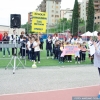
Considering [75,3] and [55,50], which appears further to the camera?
[75,3]

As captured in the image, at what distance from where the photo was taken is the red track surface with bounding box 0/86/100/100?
7633 millimetres

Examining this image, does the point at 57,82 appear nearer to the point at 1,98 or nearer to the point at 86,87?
the point at 86,87

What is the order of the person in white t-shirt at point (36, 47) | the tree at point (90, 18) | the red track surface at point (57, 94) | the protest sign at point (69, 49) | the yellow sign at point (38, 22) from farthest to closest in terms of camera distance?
the tree at point (90, 18) → the protest sign at point (69, 49) → the person in white t-shirt at point (36, 47) → the yellow sign at point (38, 22) → the red track surface at point (57, 94)

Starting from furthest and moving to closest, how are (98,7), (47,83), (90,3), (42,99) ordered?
1. (98,7)
2. (90,3)
3. (47,83)
4. (42,99)

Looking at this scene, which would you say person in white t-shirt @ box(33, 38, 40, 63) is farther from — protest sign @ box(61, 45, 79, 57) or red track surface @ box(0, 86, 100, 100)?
red track surface @ box(0, 86, 100, 100)

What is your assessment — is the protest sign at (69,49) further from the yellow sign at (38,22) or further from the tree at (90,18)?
the tree at (90,18)

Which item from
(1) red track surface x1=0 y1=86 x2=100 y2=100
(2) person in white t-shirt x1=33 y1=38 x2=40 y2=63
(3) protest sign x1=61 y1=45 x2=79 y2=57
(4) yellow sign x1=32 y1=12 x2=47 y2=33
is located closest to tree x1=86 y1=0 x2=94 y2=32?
(3) protest sign x1=61 y1=45 x2=79 y2=57

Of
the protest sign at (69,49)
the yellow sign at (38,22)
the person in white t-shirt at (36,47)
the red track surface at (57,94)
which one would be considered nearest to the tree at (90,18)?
the protest sign at (69,49)

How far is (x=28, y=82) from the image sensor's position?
1048 cm

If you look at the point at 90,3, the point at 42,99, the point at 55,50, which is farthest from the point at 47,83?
the point at 90,3

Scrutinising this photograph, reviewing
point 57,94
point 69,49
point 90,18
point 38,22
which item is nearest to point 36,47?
point 38,22

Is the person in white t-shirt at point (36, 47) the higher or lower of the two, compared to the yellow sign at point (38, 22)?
lower

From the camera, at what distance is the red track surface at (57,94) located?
25.0 ft

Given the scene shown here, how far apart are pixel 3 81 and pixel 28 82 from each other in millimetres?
1028
